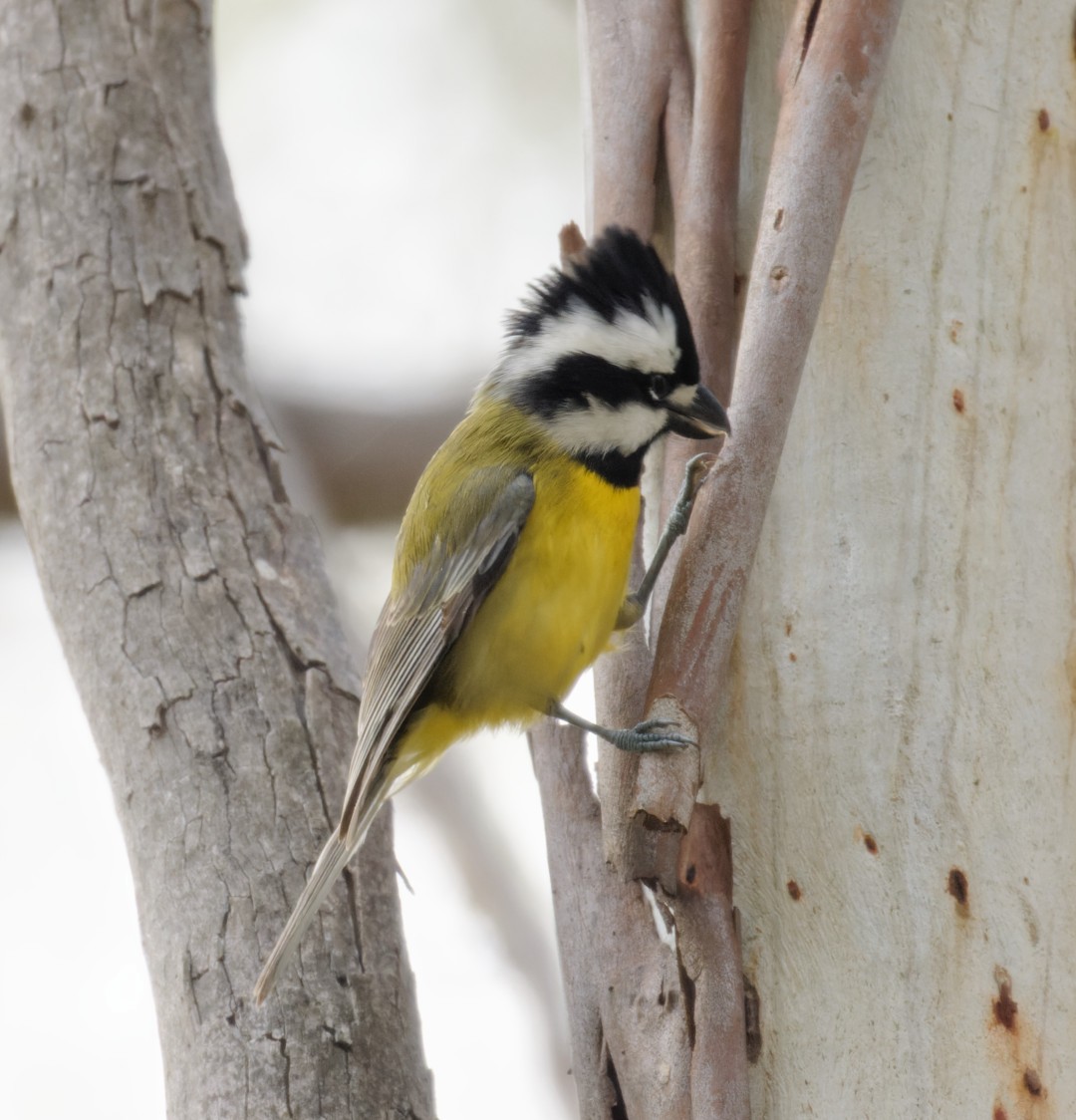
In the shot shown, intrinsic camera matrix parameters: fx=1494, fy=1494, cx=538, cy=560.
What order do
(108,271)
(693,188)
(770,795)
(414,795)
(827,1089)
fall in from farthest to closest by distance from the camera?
1. (414,795)
2. (108,271)
3. (693,188)
4. (770,795)
5. (827,1089)

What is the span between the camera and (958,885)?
206 centimetres

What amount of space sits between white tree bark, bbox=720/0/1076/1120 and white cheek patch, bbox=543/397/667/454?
0.41 meters

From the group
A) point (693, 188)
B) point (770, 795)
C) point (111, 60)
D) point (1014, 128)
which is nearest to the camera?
point (770, 795)

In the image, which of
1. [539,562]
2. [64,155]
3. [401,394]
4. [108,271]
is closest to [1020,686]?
[539,562]

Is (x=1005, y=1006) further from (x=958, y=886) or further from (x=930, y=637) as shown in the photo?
(x=930, y=637)

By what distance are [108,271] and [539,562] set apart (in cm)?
105

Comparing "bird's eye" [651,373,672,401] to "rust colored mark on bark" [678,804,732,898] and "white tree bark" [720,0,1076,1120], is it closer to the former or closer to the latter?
"white tree bark" [720,0,1076,1120]

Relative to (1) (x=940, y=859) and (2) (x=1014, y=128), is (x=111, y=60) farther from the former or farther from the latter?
(1) (x=940, y=859)

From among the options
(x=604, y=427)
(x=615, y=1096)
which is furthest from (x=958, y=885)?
(x=604, y=427)

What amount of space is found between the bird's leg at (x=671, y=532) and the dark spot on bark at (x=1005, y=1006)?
827 millimetres

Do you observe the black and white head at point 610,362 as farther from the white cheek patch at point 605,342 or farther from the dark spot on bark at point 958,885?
the dark spot on bark at point 958,885

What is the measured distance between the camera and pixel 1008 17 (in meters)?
2.39

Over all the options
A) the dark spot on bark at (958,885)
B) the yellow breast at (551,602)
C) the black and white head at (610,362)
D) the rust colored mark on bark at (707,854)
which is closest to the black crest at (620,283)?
the black and white head at (610,362)

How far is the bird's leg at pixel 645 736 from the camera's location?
76.4 inches
